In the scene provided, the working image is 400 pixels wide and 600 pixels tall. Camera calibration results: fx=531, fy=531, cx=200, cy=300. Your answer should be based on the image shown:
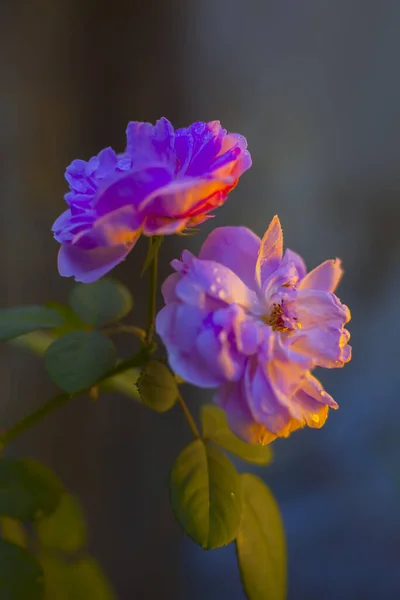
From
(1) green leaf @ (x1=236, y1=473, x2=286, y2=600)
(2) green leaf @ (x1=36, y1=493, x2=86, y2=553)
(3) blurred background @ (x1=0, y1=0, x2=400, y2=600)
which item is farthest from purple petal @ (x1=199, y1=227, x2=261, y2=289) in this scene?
(3) blurred background @ (x1=0, y1=0, x2=400, y2=600)

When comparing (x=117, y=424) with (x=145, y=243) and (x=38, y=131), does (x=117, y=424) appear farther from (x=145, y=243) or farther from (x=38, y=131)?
(x=38, y=131)

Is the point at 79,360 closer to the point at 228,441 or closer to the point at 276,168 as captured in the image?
the point at 228,441

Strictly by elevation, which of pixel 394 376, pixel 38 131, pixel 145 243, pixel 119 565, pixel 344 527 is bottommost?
pixel 119 565

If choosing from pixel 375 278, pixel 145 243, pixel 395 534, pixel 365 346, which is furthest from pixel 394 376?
pixel 145 243

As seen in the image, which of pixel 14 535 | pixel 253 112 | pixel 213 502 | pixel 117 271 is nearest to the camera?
pixel 213 502

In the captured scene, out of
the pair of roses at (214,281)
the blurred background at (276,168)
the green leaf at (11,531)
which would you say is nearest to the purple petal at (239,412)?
the pair of roses at (214,281)

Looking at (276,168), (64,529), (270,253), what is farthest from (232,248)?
(276,168)
